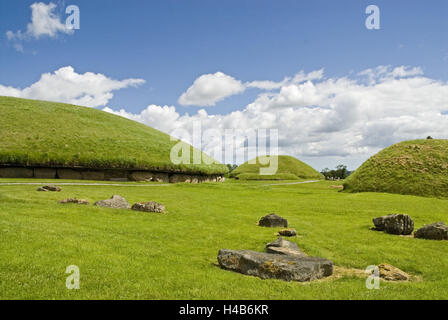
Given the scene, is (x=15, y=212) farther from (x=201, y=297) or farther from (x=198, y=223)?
(x=201, y=297)

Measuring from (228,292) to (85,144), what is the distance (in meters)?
51.8

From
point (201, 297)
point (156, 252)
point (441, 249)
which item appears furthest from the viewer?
point (441, 249)

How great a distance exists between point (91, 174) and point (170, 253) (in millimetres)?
40939

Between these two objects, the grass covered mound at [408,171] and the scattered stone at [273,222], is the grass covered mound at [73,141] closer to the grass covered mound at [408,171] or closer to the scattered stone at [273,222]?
the grass covered mound at [408,171]

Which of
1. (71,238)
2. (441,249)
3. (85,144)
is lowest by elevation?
(441,249)

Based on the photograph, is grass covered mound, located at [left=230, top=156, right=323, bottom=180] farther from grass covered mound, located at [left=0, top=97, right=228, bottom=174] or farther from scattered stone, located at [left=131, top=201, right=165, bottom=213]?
scattered stone, located at [left=131, top=201, right=165, bottom=213]

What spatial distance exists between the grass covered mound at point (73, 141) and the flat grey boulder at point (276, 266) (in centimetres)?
4179

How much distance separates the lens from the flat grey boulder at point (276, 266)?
9.28 metres

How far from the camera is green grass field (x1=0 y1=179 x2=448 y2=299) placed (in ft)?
26.1

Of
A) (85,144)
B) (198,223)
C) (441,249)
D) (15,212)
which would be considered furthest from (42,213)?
(85,144)

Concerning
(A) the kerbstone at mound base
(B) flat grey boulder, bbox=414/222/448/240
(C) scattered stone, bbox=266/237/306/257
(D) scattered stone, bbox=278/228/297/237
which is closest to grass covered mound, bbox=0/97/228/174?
(A) the kerbstone at mound base

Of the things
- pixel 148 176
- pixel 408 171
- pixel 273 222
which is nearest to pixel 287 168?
pixel 408 171

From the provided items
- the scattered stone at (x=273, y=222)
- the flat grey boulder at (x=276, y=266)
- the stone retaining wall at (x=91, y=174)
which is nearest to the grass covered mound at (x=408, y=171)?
the stone retaining wall at (x=91, y=174)

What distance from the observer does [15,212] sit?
1611 cm
